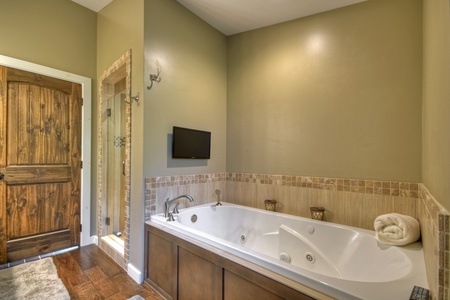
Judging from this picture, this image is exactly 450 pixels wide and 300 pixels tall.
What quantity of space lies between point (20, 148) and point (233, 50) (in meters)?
2.73

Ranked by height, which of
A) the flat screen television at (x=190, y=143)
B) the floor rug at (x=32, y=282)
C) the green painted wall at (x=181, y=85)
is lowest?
the floor rug at (x=32, y=282)

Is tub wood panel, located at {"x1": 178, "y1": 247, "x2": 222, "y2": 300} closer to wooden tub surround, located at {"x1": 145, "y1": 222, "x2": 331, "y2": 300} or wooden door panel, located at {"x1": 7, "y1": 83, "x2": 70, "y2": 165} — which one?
wooden tub surround, located at {"x1": 145, "y1": 222, "x2": 331, "y2": 300}

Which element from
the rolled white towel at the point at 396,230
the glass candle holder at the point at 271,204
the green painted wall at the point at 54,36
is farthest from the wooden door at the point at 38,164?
the rolled white towel at the point at 396,230

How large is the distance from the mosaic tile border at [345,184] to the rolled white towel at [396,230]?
1.07 feet

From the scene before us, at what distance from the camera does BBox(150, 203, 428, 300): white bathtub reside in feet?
3.06

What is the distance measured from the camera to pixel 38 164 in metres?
2.28

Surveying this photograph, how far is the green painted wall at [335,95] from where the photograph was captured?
173 centimetres

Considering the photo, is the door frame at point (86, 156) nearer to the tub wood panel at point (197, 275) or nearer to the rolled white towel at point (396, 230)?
the tub wood panel at point (197, 275)

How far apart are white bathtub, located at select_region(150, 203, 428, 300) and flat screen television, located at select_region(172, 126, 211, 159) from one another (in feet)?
1.95

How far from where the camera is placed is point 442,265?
0.79 meters

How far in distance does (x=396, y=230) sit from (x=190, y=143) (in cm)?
191

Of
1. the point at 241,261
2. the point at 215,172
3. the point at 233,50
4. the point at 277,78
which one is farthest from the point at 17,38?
the point at 241,261

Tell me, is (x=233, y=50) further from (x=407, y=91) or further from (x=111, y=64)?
(x=407, y=91)

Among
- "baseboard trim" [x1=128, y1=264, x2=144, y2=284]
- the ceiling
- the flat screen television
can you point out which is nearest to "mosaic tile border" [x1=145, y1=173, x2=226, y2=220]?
the flat screen television
